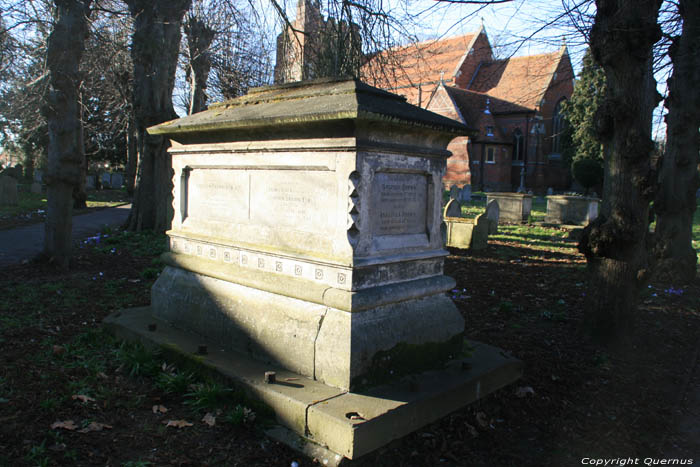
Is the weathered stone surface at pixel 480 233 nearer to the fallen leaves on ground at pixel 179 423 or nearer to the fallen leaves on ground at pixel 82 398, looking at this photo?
the fallen leaves on ground at pixel 179 423

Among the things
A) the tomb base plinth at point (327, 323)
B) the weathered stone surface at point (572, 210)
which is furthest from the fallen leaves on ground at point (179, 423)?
the weathered stone surface at point (572, 210)

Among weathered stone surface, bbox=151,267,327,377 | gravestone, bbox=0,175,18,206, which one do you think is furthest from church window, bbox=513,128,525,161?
weathered stone surface, bbox=151,267,327,377

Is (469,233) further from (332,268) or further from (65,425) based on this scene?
(65,425)

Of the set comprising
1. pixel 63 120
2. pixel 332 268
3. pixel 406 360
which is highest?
A: pixel 63 120

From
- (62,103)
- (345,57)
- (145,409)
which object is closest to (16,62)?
(62,103)

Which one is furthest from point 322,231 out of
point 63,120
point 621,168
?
point 63,120

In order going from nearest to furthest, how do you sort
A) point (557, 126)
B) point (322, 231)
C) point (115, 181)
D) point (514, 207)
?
point (322, 231) → point (514, 207) → point (115, 181) → point (557, 126)

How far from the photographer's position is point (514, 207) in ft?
61.3

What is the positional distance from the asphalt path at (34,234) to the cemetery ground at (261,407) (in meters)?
3.26

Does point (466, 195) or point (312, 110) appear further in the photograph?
point (466, 195)

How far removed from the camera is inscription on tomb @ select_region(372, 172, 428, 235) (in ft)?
12.1

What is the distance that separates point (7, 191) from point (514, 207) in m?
18.5

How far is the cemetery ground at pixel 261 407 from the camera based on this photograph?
3141 millimetres

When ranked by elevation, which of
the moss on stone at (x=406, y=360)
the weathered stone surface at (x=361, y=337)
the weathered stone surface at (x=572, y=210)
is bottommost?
the moss on stone at (x=406, y=360)
